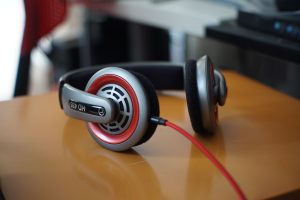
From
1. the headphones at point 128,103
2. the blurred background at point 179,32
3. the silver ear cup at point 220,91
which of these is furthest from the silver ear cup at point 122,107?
the blurred background at point 179,32

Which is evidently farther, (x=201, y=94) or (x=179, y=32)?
(x=179, y=32)

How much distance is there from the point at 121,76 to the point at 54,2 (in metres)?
0.49

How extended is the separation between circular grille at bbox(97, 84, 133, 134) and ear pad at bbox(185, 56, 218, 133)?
0.25 ft

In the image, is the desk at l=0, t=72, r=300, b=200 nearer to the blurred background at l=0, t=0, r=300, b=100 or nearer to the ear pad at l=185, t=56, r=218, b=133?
the ear pad at l=185, t=56, r=218, b=133

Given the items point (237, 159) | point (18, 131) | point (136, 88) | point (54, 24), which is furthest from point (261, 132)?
point (54, 24)

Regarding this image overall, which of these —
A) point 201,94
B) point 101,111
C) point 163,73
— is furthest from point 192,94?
point 163,73

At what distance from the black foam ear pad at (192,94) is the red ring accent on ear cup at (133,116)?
0.23 feet

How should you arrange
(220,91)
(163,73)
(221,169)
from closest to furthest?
(221,169), (220,91), (163,73)

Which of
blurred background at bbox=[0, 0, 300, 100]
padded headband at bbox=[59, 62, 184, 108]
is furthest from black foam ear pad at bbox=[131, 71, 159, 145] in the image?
blurred background at bbox=[0, 0, 300, 100]

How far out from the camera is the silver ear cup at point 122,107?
19.4 inches

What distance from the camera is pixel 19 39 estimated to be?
940mm

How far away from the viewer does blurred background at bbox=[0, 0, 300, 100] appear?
817 mm

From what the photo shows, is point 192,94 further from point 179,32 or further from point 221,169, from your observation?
point 179,32

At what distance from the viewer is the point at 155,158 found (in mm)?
515
